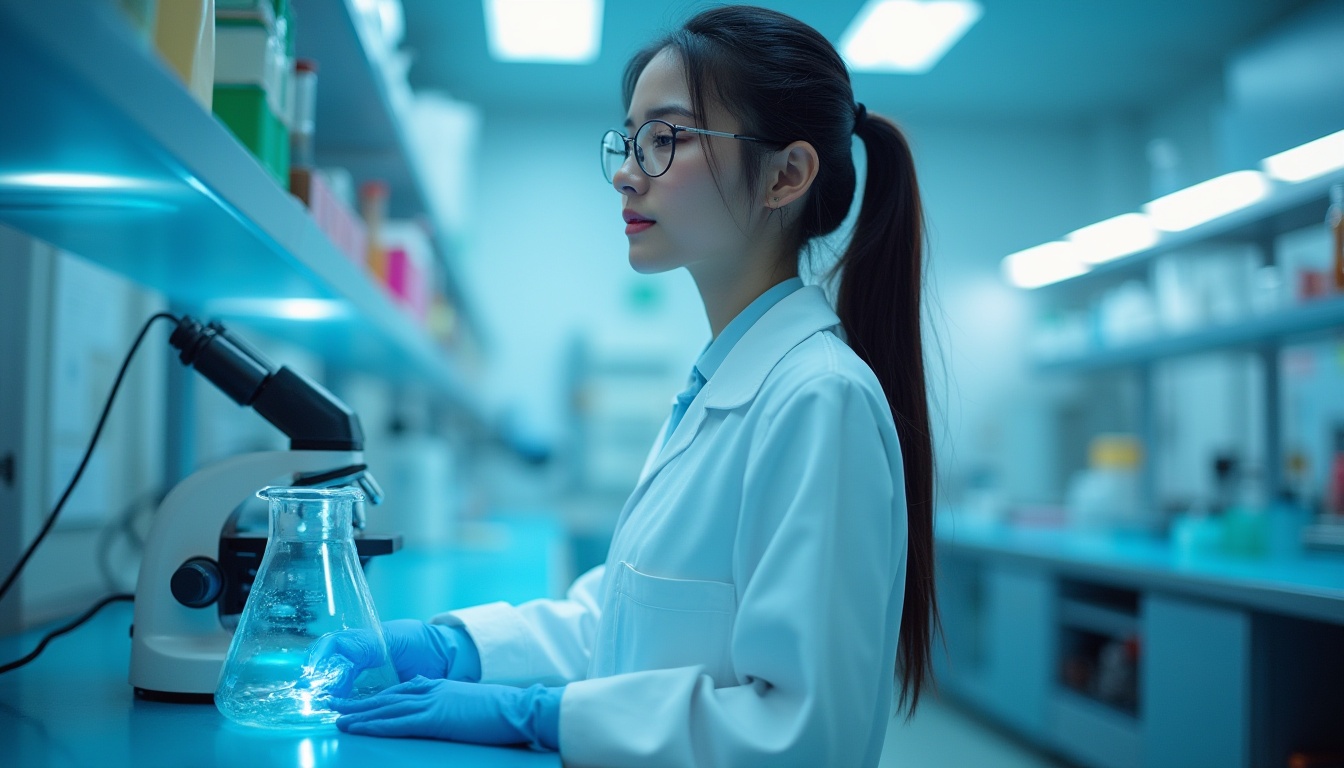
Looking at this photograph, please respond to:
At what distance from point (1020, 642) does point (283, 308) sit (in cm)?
293

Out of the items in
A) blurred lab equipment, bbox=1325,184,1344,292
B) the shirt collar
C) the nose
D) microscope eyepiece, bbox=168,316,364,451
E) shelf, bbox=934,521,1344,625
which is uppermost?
blurred lab equipment, bbox=1325,184,1344,292

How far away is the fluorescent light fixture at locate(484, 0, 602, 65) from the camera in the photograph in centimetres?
430

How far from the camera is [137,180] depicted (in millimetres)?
870

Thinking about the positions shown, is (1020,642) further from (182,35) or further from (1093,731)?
(182,35)

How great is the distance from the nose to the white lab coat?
228 millimetres

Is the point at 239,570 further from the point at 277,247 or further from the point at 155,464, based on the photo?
the point at 155,464

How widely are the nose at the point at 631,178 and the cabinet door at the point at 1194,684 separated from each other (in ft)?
6.54

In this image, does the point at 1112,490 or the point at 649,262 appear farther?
the point at 1112,490

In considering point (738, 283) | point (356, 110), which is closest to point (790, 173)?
point (738, 283)

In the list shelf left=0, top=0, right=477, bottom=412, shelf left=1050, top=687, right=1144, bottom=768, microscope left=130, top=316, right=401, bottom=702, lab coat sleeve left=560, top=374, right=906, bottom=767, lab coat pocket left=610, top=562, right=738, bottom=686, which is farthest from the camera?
shelf left=1050, top=687, right=1144, bottom=768

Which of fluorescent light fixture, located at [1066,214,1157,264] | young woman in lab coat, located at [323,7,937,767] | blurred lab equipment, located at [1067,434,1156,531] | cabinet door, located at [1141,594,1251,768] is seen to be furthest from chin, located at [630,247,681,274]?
blurred lab equipment, located at [1067,434,1156,531]

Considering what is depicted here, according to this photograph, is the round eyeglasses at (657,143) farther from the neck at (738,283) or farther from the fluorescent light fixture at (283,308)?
the fluorescent light fixture at (283,308)

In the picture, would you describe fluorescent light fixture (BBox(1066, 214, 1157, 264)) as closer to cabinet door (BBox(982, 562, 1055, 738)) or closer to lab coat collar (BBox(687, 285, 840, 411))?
cabinet door (BBox(982, 562, 1055, 738))

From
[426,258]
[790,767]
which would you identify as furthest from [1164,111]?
[790,767]
